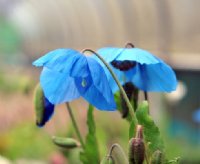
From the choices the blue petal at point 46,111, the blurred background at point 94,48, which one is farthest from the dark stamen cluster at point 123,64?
the blurred background at point 94,48

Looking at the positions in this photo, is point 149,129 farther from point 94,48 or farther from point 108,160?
point 94,48

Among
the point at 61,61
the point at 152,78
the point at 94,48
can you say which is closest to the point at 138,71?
the point at 152,78

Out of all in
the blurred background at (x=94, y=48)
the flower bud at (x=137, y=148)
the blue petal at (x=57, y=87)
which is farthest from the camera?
the blurred background at (x=94, y=48)

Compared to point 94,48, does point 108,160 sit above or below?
above

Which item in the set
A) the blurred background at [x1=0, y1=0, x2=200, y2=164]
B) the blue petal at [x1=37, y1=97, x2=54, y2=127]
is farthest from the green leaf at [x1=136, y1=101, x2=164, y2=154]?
the blurred background at [x1=0, y1=0, x2=200, y2=164]

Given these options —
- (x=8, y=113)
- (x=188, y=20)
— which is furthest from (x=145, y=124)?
(x=188, y=20)

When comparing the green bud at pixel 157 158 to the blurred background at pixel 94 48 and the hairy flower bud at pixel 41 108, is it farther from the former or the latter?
the blurred background at pixel 94 48
